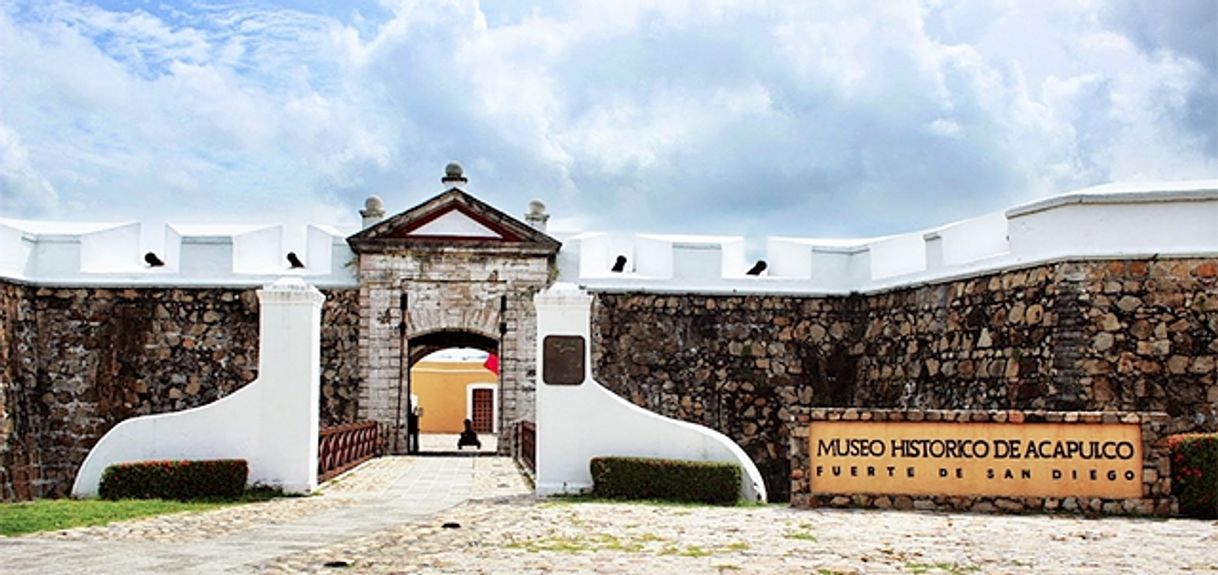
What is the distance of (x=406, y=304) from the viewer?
18344 mm

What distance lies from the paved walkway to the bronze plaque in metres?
1.37

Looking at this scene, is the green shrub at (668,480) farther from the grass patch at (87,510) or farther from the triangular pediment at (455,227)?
the triangular pediment at (455,227)

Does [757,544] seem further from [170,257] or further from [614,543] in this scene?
[170,257]

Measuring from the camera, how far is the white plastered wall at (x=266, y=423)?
39.3 ft

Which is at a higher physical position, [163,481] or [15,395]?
[15,395]

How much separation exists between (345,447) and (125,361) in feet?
15.9

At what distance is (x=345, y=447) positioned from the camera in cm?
1470

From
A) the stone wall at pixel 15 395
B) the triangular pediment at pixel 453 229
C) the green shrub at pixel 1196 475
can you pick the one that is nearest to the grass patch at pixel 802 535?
the green shrub at pixel 1196 475

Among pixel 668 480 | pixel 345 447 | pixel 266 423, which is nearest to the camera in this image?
pixel 668 480

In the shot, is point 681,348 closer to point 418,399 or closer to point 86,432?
point 86,432

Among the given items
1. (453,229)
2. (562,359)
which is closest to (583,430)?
(562,359)

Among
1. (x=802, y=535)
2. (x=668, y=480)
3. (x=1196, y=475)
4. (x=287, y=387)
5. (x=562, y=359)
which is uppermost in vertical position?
(x=562, y=359)

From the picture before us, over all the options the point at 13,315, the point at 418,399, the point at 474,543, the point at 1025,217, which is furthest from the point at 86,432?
the point at 418,399

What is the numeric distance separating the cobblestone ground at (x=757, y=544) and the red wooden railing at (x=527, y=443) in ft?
13.4
